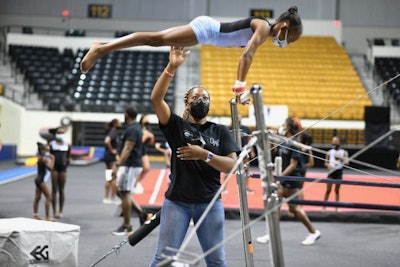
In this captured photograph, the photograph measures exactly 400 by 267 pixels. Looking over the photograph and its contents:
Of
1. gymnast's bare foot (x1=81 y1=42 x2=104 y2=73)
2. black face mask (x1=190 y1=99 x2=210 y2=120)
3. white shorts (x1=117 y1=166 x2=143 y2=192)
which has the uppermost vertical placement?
gymnast's bare foot (x1=81 y1=42 x2=104 y2=73)

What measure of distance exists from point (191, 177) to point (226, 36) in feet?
3.47

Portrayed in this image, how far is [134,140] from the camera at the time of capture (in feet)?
19.0

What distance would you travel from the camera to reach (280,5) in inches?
836

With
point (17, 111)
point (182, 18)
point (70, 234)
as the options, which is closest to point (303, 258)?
point (70, 234)

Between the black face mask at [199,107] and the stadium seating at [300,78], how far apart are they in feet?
44.3

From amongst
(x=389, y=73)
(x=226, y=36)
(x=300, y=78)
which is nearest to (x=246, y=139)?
(x=226, y=36)

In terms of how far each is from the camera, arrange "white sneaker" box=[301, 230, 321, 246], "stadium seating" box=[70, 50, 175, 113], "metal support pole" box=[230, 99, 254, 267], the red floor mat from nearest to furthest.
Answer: "metal support pole" box=[230, 99, 254, 267] → "white sneaker" box=[301, 230, 321, 246] → the red floor mat → "stadium seating" box=[70, 50, 175, 113]

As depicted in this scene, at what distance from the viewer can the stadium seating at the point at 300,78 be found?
17328mm

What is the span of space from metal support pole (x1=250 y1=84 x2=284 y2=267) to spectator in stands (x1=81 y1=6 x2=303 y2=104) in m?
0.41

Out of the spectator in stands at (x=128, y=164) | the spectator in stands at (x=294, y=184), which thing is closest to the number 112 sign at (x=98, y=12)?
the spectator in stands at (x=128, y=164)

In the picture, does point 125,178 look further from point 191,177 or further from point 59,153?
point 191,177

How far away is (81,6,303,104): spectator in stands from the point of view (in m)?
3.08

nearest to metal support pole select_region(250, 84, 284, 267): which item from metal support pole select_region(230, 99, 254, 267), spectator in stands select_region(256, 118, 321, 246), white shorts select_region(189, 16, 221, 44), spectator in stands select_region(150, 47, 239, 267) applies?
spectator in stands select_region(150, 47, 239, 267)

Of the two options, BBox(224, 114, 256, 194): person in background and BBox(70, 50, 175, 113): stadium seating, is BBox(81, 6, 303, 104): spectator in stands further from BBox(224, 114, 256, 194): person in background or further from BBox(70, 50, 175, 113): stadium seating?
BBox(70, 50, 175, 113): stadium seating
